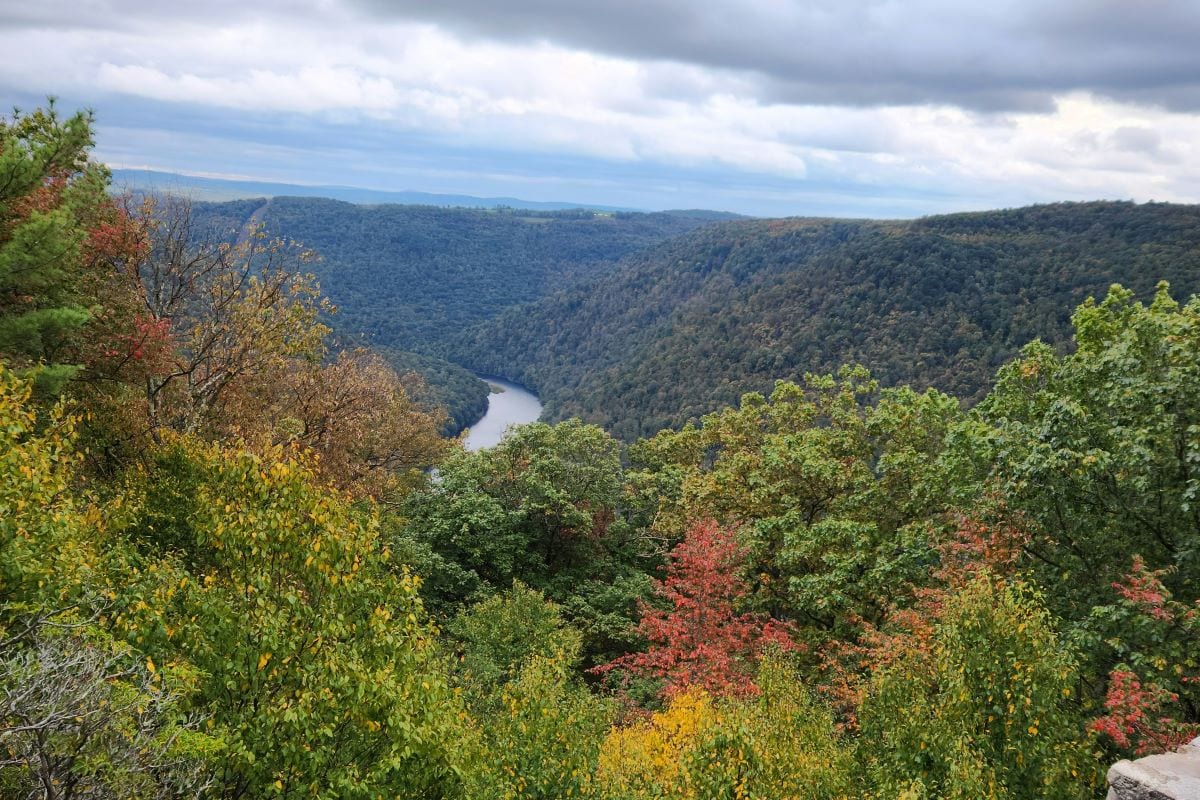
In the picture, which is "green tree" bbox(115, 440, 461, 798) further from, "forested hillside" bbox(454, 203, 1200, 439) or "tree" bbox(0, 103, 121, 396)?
"forested hillside" bbox(454, 203, 1200, 439)

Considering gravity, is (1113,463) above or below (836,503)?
above

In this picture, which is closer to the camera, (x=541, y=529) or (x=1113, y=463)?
(x=1113, y=463)

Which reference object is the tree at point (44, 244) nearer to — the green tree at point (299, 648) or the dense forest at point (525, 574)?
the dense forest at point (525, 574)

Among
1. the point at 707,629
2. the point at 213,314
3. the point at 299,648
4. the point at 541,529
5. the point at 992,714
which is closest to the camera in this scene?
the point at 299,648

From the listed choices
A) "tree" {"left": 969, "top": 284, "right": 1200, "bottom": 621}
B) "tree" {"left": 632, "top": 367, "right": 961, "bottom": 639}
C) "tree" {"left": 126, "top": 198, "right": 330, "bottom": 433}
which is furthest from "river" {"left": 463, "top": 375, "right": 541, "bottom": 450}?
"tree" {"left": 969, "top": 284, "right": 1200, "bottom": 621}

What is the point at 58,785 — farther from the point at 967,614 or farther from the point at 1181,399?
the point at 1181,399

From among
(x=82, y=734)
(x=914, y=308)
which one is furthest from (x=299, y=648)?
(x=914, y=308)

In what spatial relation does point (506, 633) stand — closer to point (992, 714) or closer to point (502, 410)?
point (992, 714)

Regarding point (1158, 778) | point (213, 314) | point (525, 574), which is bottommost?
point (525, 574)
